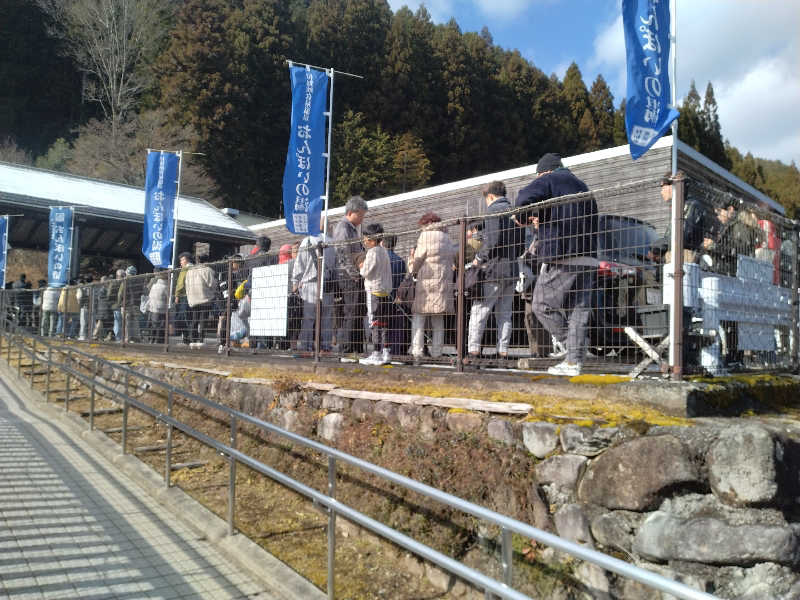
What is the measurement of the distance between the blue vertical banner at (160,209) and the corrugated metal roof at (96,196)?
5.79 metres

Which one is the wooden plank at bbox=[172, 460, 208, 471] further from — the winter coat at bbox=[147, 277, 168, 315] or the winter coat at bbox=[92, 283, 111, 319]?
the winter coat at bbox=[92, 283, 111, 319]

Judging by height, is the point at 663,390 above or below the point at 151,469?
above

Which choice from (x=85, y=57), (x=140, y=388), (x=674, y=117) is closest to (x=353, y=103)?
(x=85, y=57)

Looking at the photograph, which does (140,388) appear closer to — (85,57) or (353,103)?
(353,103)

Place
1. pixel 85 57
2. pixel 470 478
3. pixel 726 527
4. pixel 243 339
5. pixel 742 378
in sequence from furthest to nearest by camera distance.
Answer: pixel 85 57 < pixel 243 339 < pixel 742 378 < pixel 470 478 < pixel 726 527

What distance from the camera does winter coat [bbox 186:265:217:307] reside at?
874 cm

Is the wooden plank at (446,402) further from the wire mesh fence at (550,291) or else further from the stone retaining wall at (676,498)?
the wire mesh fence at (550,291)

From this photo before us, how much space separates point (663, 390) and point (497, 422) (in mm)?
1006

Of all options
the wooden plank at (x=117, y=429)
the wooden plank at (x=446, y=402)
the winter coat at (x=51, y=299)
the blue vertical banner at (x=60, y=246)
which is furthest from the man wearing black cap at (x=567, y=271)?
the blue vertical banner at (x=60, y=246)

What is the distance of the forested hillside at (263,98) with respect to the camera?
3356 centimetres

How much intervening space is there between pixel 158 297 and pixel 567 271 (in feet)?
24.9

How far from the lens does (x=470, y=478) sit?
3969mm

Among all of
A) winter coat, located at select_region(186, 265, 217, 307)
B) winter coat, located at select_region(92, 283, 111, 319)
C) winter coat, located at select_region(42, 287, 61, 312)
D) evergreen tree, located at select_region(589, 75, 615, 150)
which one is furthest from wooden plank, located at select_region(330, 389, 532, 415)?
evergreen tree, located at select_region(589, 75, 615, 150)

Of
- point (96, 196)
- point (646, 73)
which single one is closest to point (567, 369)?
point (646, 73)
